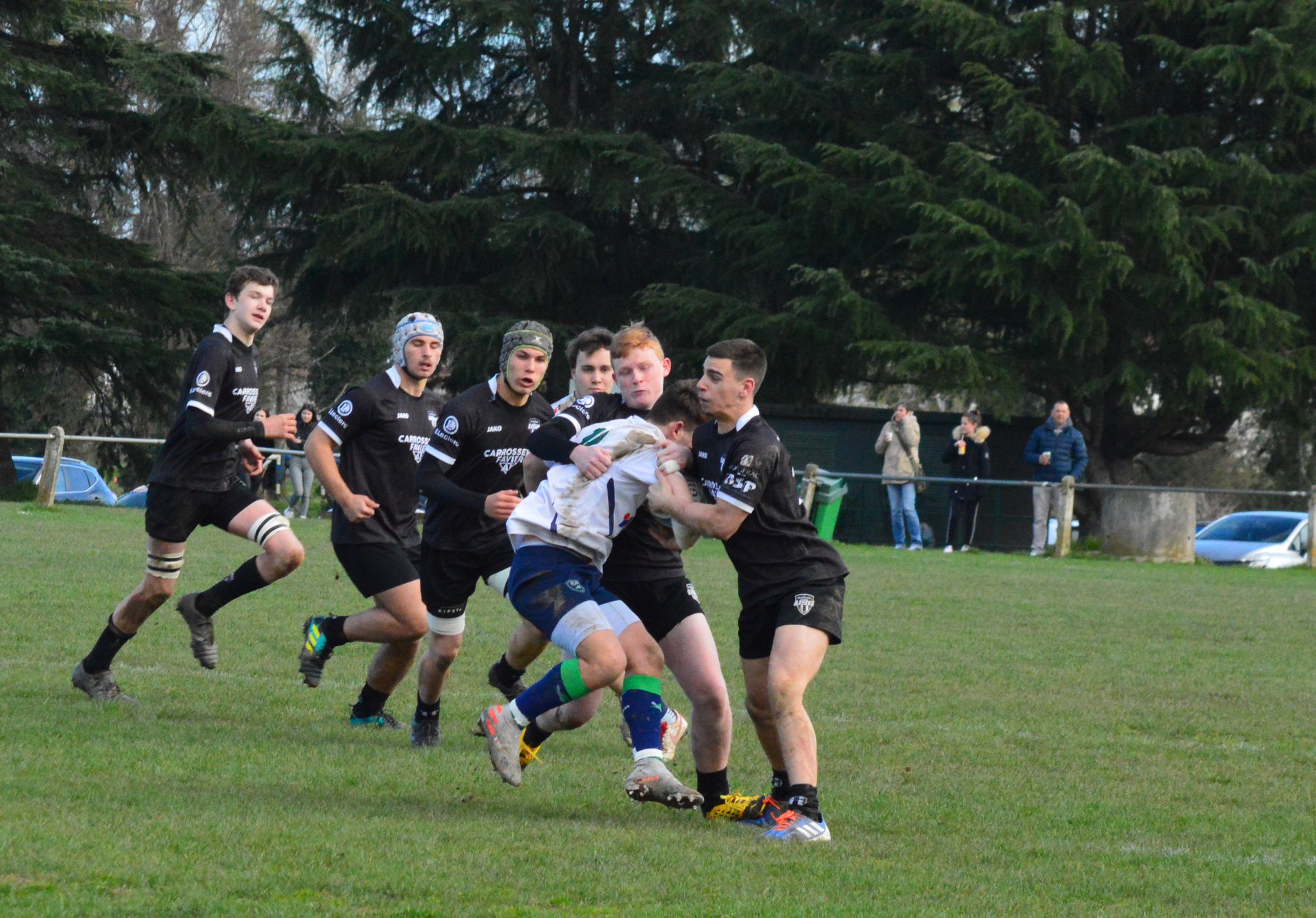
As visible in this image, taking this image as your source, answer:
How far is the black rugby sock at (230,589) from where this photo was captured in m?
7.59

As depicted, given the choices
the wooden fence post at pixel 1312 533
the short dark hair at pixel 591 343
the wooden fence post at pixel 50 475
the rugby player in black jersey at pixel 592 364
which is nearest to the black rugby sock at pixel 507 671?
the rugby player in black jersey at pixel 592 364

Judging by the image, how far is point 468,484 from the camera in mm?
6879

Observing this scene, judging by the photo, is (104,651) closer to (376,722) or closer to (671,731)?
(376,722)

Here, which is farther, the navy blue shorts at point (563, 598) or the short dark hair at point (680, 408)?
the short dark hair at point (680, 408)

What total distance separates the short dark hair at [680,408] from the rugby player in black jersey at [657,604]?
10cm

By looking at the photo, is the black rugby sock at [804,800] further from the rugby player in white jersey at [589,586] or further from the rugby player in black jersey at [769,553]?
the rugby player in white jersey at [589,586]

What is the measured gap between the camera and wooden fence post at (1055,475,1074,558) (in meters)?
21.3

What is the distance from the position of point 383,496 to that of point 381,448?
0.22m

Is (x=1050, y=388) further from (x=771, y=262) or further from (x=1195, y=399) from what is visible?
(x=771, y=262)

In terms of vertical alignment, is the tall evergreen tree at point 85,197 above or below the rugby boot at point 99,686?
above

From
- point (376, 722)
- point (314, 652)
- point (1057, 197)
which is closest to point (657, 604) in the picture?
point (376, 722)

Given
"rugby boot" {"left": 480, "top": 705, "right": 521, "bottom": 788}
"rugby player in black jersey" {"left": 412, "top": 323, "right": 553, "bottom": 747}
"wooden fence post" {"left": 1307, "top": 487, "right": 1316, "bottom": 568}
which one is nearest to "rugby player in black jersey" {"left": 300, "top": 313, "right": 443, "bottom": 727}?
"rugby player in black jersey" {"left": 412, "top": 323, "right": 553, "bottom": 747}

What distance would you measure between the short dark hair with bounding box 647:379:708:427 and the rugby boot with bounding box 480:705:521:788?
116 centimetres

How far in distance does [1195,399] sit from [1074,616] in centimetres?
1480
